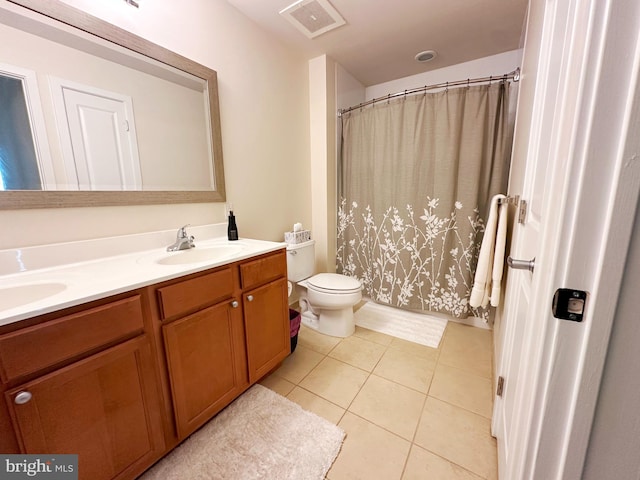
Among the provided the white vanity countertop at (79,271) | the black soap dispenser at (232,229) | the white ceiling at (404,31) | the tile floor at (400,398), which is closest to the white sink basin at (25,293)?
the white vanity countertop at (79,271)

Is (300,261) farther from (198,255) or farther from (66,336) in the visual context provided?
(66,336)

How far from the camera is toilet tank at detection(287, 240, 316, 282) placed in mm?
1944

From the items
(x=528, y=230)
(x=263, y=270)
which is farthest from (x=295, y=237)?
(x=528, y=230)

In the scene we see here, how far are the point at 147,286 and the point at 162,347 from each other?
253 mm

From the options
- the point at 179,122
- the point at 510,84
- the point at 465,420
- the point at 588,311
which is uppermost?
the point at 510,84

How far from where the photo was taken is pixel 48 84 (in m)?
1.02

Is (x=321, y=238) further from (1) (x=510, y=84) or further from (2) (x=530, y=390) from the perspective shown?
(2) (x=530, y=390)

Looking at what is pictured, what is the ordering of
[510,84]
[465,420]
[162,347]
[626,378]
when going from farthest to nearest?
1. [510,84]
2. [465,420]
3. [162,347]
4. [626,378]

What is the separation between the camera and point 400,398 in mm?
1394

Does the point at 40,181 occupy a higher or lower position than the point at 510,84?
lower

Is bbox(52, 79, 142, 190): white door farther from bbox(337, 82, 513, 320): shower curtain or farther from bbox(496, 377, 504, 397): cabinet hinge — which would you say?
bbox(496, 377, 504, 397): cabinet hinge

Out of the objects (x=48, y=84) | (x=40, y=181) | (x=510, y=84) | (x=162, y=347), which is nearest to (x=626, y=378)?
(x=162, y=347)

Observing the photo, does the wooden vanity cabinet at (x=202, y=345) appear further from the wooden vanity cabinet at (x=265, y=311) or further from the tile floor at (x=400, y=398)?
the tile floor at (x=400, y=398)

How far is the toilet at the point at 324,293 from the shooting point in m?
1.85
